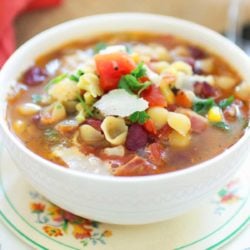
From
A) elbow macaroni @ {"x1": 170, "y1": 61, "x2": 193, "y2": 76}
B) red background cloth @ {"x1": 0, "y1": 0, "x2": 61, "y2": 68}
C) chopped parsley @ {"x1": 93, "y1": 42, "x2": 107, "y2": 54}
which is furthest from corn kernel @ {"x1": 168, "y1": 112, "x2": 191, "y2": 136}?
red background cloth @ {"x1": 0, "y1": 0, "x2": 61, "y2": 68}

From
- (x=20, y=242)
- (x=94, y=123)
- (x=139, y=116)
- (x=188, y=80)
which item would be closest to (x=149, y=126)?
(x=139, y=116)

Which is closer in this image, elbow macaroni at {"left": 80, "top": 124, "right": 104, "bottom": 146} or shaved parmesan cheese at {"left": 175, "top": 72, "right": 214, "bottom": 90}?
elbow macaroni at {"left": 80, "top": 124, "right": 104, "bottom": 146}

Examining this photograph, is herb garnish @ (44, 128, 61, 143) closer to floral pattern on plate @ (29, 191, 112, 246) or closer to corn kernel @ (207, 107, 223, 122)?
floral pattern on plate @ (29, 191, 112, 246)

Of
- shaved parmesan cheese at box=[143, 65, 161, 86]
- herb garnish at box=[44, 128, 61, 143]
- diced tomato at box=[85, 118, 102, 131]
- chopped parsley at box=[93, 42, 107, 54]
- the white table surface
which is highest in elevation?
shaved parmesan cheese at box=[143, 65, 161, 86]

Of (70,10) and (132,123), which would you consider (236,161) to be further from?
(70,10)

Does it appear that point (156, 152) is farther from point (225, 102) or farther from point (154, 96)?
point (225, 102)

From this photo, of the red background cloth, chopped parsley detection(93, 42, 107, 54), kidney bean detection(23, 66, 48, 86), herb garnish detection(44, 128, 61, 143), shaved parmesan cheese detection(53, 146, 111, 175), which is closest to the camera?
shaved parmesan cheese detection(53, 146, 111, 175)
